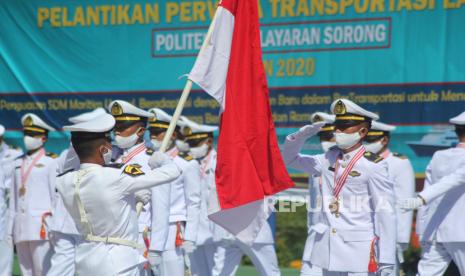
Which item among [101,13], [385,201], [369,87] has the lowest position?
[385,201]

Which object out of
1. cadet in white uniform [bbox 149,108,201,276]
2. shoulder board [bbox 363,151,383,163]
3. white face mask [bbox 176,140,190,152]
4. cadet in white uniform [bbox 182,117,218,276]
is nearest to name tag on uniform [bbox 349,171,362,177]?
shoulder board [bbox 363,151,383,163]

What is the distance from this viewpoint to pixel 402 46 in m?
11.5

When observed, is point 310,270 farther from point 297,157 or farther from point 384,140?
point 384,140

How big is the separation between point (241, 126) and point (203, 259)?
4.75 m

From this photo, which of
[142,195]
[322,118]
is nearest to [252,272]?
[322,118]

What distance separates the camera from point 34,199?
11.3 meters

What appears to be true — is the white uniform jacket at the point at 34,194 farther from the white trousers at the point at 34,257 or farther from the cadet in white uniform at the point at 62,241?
the cadet in white uniform at the point at 62,241

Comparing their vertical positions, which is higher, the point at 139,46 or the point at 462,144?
the point at 139,46

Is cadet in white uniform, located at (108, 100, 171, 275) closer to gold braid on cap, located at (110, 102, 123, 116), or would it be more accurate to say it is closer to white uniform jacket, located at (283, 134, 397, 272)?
gold braid on cap, located at (110, 102, 123, 116)

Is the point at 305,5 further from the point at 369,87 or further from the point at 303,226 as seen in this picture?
the point at 303,226

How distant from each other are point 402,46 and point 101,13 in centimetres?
409

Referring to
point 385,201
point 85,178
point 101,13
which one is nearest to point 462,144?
point 385,201

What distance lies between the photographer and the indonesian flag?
7.22m

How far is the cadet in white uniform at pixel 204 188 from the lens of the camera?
11648mm
